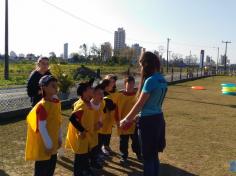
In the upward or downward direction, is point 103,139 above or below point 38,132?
below

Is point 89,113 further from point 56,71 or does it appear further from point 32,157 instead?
point 56,71

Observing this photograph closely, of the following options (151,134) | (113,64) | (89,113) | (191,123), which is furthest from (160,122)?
(113,64)

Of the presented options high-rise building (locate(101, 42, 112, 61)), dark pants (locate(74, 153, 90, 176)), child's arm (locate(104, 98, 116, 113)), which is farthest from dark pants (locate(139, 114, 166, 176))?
high-rise building (locate(101, 42, 112, 61))

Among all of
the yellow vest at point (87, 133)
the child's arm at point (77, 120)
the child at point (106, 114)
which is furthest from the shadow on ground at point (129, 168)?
the child's arm at point (77, 120)

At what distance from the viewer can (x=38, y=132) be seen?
4691mm

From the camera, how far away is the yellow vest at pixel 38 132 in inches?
185

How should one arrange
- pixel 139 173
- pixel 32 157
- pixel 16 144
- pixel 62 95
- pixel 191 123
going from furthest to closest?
pixel 62 95, pixel 191 123, pixel 16 144, pixel 139 173, pixel 32 157

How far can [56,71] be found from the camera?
14.7 meters

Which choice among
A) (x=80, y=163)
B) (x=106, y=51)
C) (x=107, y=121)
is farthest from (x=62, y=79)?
(x=106, y=51)

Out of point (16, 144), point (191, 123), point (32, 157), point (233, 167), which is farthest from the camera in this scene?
point (191, 123)

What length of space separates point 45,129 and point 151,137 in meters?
1.28

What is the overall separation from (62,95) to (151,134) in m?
9.87

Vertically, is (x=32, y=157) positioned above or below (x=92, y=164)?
above

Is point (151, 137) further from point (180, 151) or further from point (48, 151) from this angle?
point (180, 151)
